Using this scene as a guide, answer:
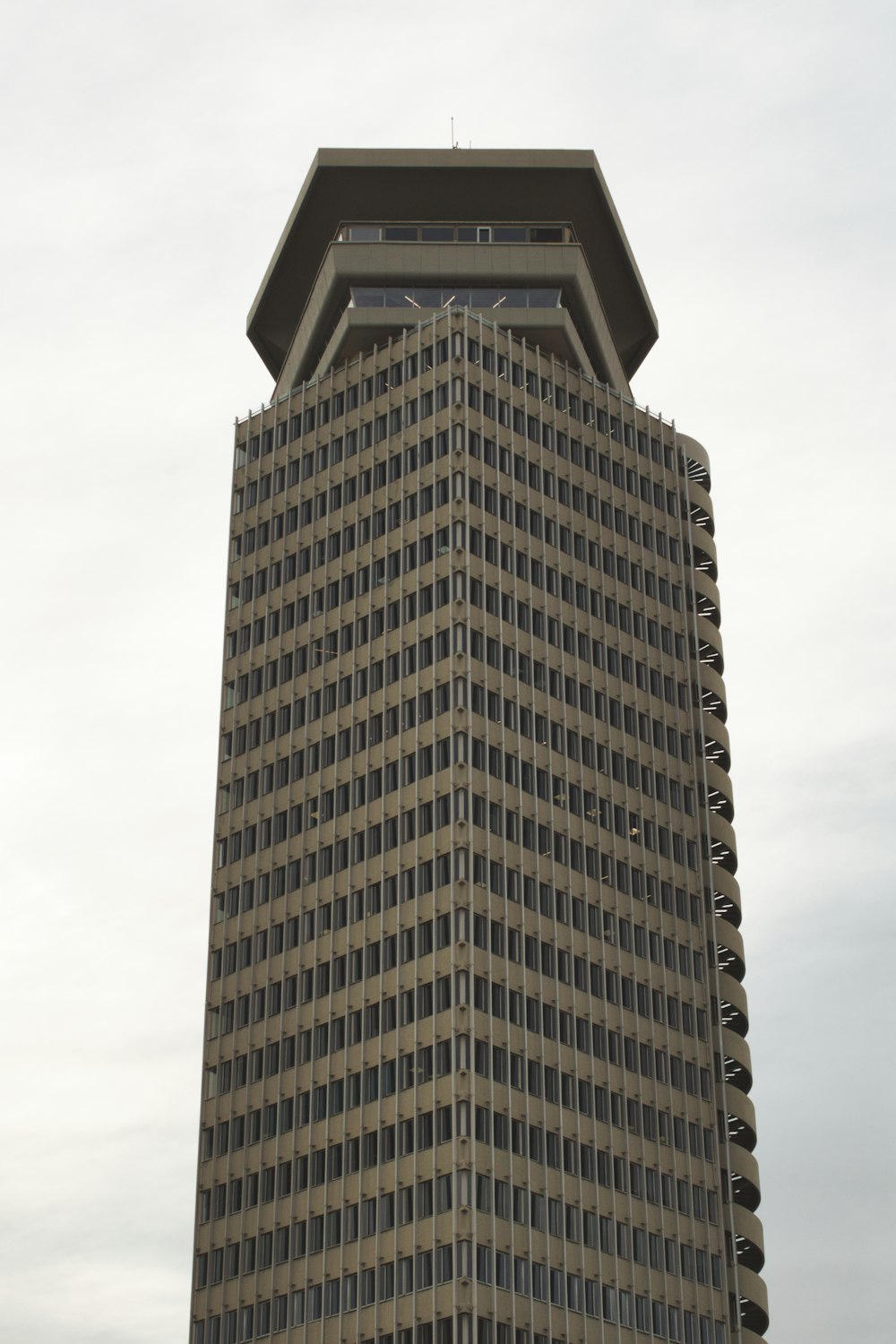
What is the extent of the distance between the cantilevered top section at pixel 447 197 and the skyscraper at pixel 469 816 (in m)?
0.28

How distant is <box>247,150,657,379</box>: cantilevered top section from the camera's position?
137625 mm

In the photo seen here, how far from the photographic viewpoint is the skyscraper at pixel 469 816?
109 metres

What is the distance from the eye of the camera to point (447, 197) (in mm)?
139375

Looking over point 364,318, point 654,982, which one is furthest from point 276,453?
point 654,982

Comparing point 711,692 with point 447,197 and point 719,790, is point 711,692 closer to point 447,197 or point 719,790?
point 719,790

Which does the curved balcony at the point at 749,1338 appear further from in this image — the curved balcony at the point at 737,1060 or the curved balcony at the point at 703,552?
the curved balcony at the point at 703,552

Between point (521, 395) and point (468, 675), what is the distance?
2354cm

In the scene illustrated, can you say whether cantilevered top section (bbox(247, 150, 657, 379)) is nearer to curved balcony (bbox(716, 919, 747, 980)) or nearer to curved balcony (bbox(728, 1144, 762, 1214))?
curved balcony (bbox(716, 919, 747, 980))

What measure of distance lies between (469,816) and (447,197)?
48529 mm

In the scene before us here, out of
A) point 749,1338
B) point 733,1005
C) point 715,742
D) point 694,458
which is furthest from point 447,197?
point 749,1338

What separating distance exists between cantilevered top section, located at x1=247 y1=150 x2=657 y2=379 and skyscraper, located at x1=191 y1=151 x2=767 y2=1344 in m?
0.28

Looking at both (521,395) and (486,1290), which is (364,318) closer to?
(521,395)

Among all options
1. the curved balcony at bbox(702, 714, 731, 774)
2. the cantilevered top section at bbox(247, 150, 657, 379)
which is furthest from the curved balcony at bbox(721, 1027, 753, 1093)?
the cantilevered top section at bbox(247, 150, 657, 379)

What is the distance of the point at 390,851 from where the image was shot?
387ft
